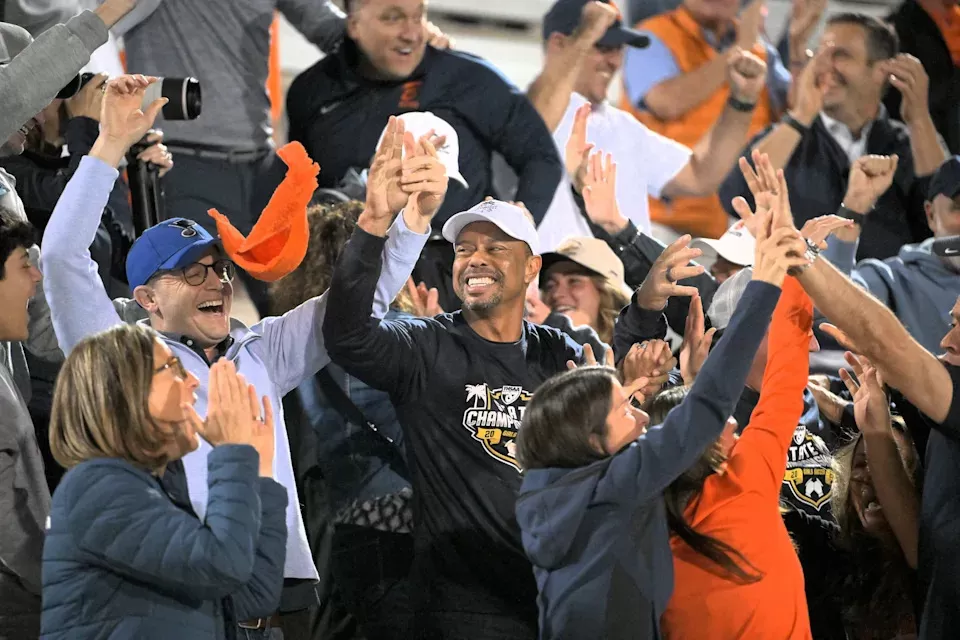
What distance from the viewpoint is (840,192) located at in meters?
5.83

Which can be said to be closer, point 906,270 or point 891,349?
point 891,349

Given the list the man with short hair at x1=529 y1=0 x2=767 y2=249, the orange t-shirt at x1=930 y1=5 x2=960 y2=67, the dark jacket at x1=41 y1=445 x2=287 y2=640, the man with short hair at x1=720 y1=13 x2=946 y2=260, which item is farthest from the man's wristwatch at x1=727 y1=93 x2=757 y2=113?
the dark jacket at x1=41 y1=445 x2=287 y2=640

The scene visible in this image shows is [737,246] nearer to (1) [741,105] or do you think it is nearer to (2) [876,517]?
(2) [876,517]

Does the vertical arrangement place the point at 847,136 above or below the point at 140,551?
below

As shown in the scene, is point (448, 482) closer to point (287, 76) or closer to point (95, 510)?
point (95, 510)

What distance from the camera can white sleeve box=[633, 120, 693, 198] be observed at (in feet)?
18.6

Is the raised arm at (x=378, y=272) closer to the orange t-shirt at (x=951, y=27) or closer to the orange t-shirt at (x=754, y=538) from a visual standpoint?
the orange t-shirt at (x=754, y=538)

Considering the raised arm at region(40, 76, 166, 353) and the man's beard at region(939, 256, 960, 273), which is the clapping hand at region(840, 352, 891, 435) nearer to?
the man's beard at region(939, 256, 960, 273)

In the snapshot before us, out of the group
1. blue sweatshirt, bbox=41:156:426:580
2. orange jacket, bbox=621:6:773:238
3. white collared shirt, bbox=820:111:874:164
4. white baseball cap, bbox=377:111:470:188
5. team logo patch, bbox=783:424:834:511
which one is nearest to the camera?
blue sweatshirt, bbox=41:156:426:580

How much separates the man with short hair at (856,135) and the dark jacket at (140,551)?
12.4 ft

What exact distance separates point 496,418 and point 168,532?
1.27 m

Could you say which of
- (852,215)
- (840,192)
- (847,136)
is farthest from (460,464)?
(847,136)

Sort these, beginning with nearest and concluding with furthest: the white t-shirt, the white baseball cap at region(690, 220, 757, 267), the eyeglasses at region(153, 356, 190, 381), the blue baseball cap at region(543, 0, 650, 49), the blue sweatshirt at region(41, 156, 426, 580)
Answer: the eyeglasses at region(153, 356, 190, 381) → the blue sweatshirt at region(41, 156, 426, 580) → the white baseball cap at region(690, 220, 757, 267) → the white t-shirt → the blue baseball cap at region(543, 0, 650, 49)

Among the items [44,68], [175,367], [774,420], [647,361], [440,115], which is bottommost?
[440,115]
